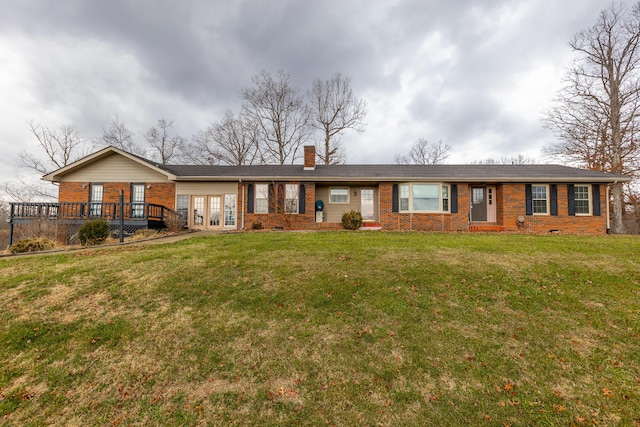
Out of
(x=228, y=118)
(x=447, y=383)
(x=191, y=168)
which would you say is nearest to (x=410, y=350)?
(x=447, y=383)

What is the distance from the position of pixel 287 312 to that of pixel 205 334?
1.18 m

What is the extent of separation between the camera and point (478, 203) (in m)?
14.6

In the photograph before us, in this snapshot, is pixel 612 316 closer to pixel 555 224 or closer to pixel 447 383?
pixel 447 383

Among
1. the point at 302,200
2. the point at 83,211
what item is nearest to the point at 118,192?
the point at 83,211

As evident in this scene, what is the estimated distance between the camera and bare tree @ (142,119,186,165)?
28594 millimetres

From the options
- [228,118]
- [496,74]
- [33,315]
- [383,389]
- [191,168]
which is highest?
[228,118]

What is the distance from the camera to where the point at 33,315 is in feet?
13.2

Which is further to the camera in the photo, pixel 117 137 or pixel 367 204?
pixel 117 137

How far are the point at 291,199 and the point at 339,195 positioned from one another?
2.81 m

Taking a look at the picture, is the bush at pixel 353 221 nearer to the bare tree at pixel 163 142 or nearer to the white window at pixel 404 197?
the white window at pixel 404 197

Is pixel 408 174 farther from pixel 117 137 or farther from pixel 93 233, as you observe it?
pixel 117 137

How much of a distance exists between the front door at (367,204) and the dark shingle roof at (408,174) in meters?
1.13

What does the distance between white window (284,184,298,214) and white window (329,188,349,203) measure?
2.09 metres

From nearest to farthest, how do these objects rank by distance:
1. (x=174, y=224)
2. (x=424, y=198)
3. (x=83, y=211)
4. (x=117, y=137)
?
1. (x=83, y=211)
2. (x=174, y=224)
3. (x=424, y=198)
4. (x=117, y=137)
